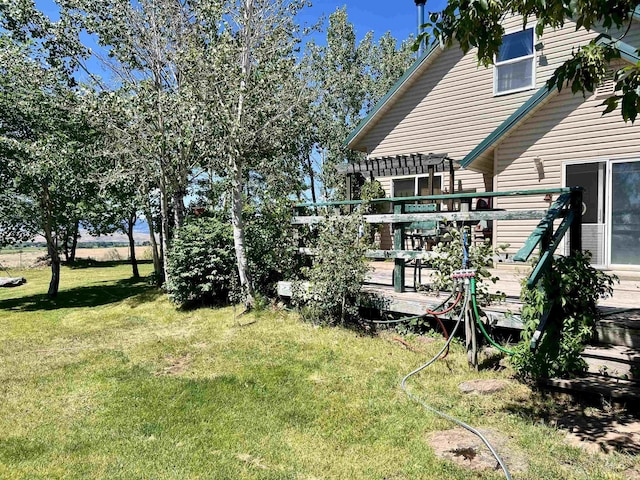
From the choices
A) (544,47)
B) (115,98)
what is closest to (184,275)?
(115,98)

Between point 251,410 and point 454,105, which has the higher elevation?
point 454,105

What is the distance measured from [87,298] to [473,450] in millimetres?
13338

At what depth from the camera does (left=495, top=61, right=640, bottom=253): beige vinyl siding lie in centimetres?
825

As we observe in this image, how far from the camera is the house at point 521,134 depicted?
815cm

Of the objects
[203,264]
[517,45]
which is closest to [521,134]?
[517,45]

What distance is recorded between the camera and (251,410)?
4266 millimetres

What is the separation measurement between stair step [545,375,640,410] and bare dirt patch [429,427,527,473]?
967 mm

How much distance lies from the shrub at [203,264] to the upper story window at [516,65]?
8516 millimetres

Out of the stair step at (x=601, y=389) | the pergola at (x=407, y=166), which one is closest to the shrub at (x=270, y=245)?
the pergola at (x=407, y=166)

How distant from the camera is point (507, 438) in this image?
3.47m

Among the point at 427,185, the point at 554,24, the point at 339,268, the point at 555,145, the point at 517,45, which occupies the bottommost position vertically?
the point at 339,268

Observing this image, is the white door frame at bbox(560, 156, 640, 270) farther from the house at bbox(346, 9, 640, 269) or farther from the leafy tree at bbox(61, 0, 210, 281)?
the leafy tree at bbox(61, 0, 210, 281)

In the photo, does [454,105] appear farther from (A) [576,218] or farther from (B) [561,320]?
(B) [561,320]

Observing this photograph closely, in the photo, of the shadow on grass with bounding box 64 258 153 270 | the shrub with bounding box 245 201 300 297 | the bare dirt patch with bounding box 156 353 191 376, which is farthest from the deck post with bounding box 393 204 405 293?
the shadow on grass with bounding box 64 258 153 270
